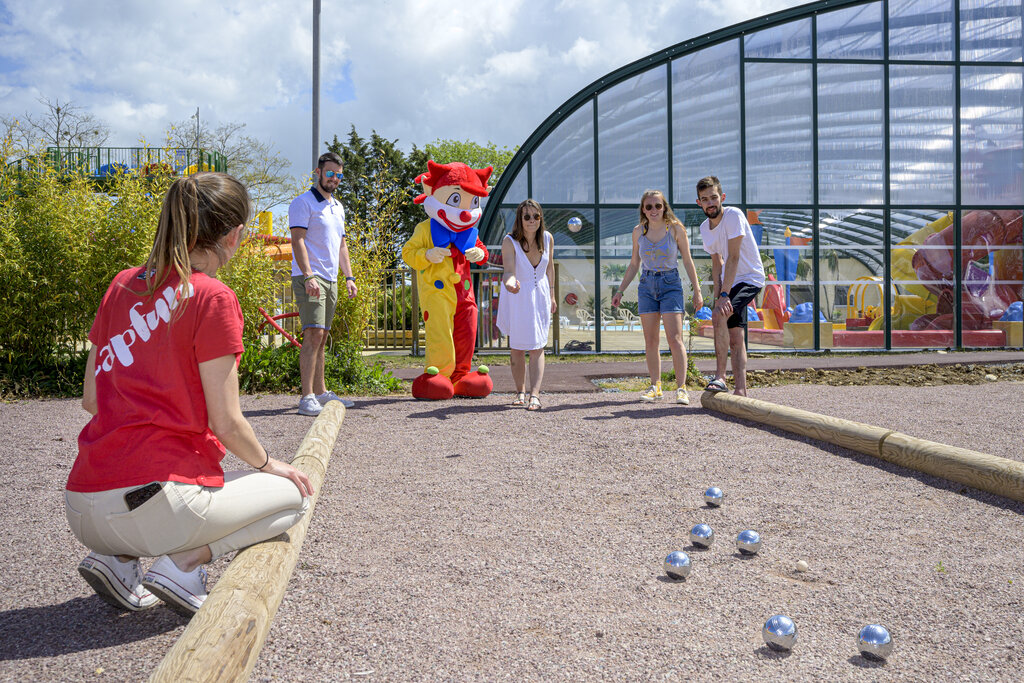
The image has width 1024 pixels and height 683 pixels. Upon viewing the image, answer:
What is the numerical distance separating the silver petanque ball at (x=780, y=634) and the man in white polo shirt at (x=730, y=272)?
4.66 metres

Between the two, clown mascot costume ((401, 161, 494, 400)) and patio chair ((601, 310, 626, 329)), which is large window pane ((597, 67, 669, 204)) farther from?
clown mascot costume ((401, 161, 494, 400))

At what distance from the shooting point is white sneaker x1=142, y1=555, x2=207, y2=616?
7.82 ft

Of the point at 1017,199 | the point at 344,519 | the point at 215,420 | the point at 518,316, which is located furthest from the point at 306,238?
the point at 1017,199

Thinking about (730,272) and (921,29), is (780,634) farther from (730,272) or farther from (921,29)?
(921,29)

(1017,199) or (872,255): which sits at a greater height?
(1017,199)

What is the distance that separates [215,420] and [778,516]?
2.45 m

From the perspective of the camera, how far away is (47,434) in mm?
5859

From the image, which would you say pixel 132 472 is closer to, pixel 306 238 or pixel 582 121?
pixel 306 238

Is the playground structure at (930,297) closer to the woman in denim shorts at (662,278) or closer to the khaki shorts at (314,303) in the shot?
the woman in denim shorts at (662,278)

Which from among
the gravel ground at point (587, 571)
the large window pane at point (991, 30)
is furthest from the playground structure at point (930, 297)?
the gravel ground at point (587, 571)

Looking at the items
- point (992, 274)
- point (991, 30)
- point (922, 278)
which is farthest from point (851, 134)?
point (992, 274)

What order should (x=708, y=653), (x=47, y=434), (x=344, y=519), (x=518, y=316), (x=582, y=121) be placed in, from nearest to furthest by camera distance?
(x=708, y=653) < (x=344, y=519) < (x=47, y=434) < (x=518, y=316) < (x=582, y=121)

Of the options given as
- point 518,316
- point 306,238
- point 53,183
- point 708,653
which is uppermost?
point 53,183

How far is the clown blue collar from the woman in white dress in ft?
1.69
